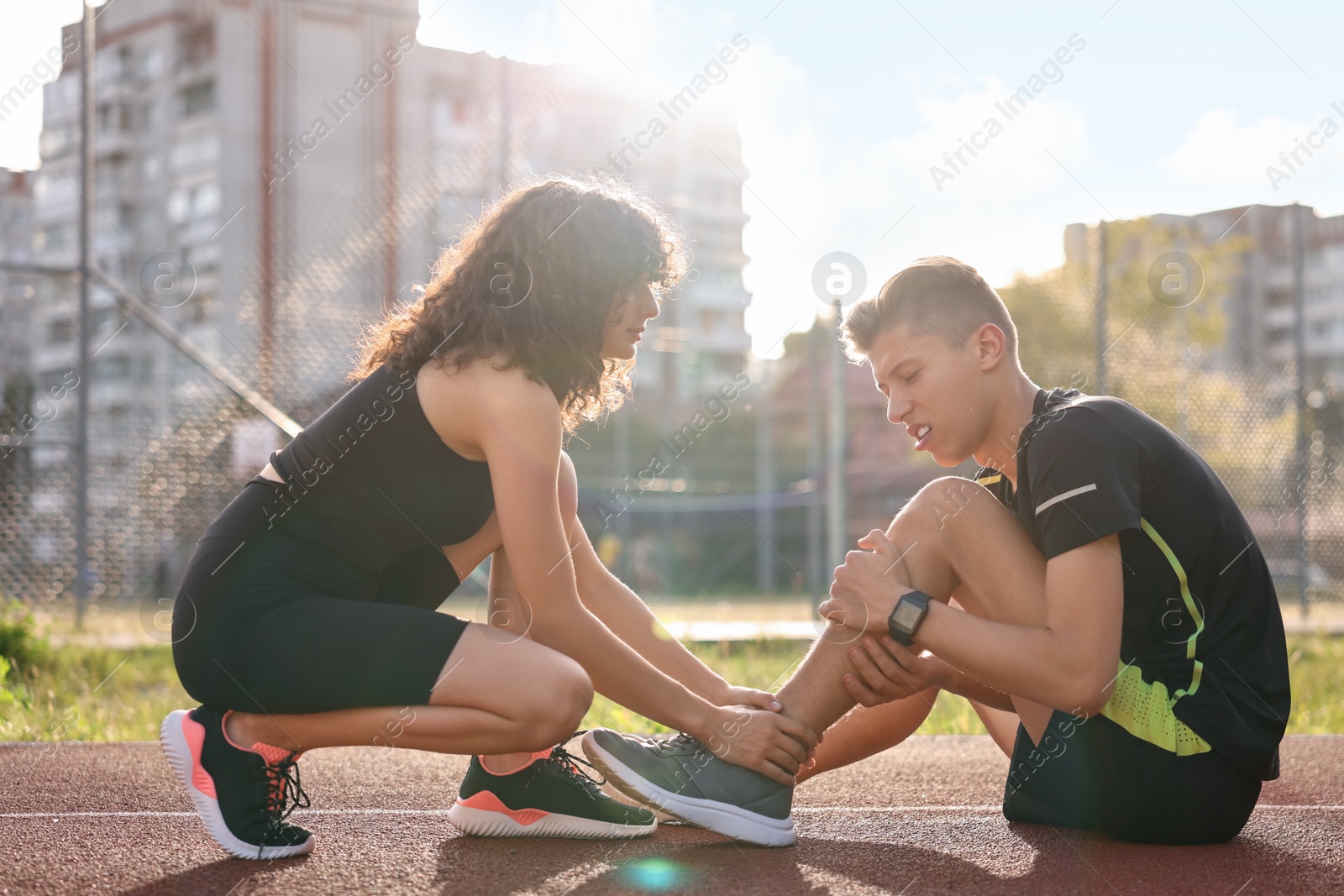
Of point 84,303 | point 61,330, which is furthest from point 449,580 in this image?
point 61,330

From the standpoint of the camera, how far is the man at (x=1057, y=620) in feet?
6.41

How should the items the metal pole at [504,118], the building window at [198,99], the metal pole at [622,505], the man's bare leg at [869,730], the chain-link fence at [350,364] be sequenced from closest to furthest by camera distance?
the man's bare leg at [869,730] → the chain-link fence at [350,364] → the metal pole at [504,118] → the metal pole at [622,505] → the building window at [198,99]

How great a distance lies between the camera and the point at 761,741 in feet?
7.07

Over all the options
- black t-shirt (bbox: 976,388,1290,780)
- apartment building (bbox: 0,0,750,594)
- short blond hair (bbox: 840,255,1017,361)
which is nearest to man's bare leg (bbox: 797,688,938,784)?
black t-shirt (bbox: 976,388,1290,780)

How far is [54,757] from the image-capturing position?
3.41 metres

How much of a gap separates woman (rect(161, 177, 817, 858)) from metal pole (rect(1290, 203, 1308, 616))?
8.99 m

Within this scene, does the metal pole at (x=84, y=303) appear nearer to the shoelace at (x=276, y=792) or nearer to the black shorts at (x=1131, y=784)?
the shoelace at (x=276, y=792)

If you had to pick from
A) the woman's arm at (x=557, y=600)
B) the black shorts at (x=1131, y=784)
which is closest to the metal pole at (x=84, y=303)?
the woman's arm at (x=557, y=600)

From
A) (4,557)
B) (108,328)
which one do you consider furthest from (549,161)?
(4,557)

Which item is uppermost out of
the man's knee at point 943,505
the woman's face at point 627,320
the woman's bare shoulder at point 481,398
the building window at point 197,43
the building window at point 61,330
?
the building window at point 197,43

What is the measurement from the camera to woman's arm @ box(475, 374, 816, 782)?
2027 mm

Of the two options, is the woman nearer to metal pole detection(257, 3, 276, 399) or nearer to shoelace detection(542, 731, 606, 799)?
shoelace detection(542, 731, 606, 799)

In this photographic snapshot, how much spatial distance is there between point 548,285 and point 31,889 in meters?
1.35

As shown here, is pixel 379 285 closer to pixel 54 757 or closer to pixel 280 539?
pixel 54 757
